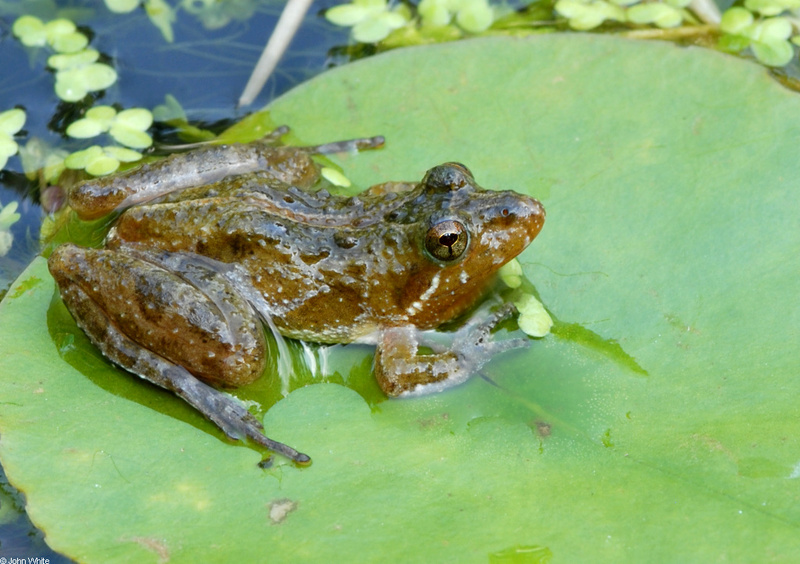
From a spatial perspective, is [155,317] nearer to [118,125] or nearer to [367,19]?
[118,125]

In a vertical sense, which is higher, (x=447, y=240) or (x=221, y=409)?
(x=447, y=240)

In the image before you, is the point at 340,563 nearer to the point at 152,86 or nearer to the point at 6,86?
the point at 152,86

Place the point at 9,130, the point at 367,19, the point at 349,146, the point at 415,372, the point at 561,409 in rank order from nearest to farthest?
the point at 561,409, the point at 415,372, the point at 349,146, the point at 9,130, the point at 367,19

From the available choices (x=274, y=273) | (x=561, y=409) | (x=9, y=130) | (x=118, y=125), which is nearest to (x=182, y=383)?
(x=274, y=273)

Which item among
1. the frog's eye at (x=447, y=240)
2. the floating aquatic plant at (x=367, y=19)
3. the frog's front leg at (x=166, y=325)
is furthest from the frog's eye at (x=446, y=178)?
the floating aquatic plant at (x=367, y=19)

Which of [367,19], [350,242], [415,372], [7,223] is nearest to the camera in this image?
[415,372]

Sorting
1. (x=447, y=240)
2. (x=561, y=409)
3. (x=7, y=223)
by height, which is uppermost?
(x=447, y=240)
